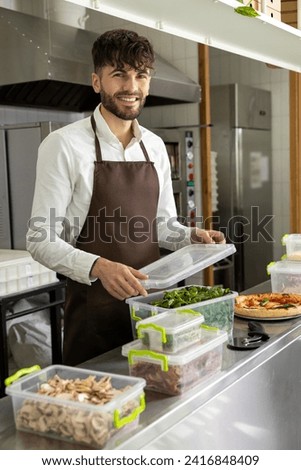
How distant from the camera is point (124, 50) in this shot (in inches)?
77.7

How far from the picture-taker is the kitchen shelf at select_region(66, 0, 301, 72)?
1.90 meters

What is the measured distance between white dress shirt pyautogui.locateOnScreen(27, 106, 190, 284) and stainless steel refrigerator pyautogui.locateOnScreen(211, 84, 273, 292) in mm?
2946

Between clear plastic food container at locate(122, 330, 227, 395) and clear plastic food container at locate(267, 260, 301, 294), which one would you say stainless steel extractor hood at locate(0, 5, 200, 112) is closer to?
clear plastic food container at locate(267, 260, 301, 294)

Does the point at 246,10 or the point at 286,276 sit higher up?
the point at 246,10

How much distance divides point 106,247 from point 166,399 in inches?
34.9

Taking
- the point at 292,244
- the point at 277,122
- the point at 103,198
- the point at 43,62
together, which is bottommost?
the point at 292,244

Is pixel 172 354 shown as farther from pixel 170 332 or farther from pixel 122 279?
pixel 122 279

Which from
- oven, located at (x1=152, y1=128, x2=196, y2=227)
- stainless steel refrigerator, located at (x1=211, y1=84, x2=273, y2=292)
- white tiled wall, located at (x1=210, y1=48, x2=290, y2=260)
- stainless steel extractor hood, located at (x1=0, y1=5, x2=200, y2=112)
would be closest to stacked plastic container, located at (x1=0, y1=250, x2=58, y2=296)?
stainless steel extractor hood, located at (x1=0, y1=5, x2=200, y2=112)

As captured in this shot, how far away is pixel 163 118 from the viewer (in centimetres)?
515

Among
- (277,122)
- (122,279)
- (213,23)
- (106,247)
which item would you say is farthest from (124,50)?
(277,122)
